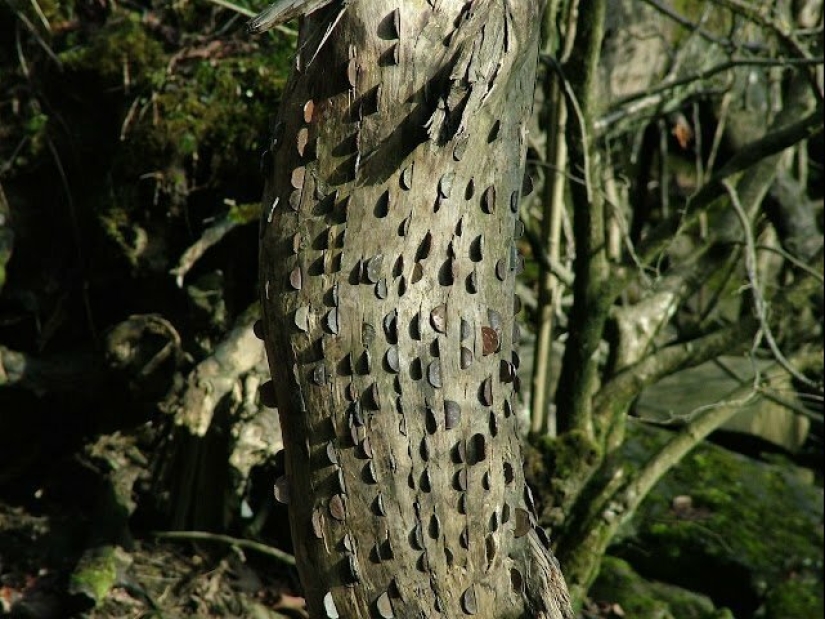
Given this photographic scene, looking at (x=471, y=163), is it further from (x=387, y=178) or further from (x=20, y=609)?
(x=20, y=609)

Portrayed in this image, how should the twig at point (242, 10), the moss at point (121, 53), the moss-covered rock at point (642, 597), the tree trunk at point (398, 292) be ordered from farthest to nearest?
the moss-covered rock at point (642, 597), the moss at point (121, 53), the twig at point (242, 10), the tree trunk at point (398, 292)

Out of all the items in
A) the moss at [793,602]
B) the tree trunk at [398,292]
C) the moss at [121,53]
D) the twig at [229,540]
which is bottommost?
the moss at [793,602]

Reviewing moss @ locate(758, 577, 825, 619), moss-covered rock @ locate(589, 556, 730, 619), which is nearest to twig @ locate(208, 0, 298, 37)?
moss-covered rock @ locate(589, 556, 730, 619)

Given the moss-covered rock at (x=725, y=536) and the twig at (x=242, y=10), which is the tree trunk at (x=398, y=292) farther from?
the moss-covered rock at (x=725, y=536)

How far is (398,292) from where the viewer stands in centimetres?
209

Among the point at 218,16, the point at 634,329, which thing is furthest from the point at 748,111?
the point at 218,16

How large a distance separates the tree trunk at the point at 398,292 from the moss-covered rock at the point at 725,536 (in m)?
3.57

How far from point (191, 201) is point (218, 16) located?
3.10ft

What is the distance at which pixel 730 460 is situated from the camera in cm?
661

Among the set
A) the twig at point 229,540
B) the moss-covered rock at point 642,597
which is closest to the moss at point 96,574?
the twig at point 229,540

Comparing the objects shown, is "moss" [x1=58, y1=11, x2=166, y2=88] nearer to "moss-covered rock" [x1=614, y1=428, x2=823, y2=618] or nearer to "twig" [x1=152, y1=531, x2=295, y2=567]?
"twig" [x1=152, y1=531, x2=295, y2=567]

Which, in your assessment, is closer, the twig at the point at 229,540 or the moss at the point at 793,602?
the twig at the point at 229,540

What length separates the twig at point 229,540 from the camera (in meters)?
4.26

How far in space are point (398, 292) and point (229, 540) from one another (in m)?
2.59
